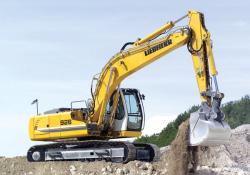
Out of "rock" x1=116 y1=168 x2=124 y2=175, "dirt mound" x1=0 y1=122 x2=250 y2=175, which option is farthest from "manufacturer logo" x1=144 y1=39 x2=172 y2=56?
"rock" x1=116 y1=168 x2=124 y2=175

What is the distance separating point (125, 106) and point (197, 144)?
4050mm

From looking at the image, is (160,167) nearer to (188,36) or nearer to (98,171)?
(98,171)

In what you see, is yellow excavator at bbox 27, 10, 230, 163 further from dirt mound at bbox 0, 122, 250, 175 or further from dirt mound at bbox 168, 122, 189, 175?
dirt mound at bbox 168, 122, 189, 175

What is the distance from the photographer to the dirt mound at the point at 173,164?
1525cm

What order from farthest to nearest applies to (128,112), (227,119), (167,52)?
(227,119)
(128,112)
(167,52)

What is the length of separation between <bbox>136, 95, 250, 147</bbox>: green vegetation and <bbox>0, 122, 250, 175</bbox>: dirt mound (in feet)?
28.0

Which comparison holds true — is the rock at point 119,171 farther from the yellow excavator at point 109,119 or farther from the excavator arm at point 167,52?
the excavator arm at point 167,52

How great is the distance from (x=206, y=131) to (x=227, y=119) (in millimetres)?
23763

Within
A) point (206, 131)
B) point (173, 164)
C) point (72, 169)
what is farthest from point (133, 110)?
point (206, 131)

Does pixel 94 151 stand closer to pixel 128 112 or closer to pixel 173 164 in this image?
pixel 128 112

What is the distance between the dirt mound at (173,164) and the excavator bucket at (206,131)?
643 mm

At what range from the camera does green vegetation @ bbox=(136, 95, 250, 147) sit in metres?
32.9

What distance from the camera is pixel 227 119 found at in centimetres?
3750

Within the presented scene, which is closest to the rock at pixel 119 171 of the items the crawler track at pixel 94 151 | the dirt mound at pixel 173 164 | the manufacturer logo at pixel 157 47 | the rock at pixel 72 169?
the dirt mound at pixel 173 164
